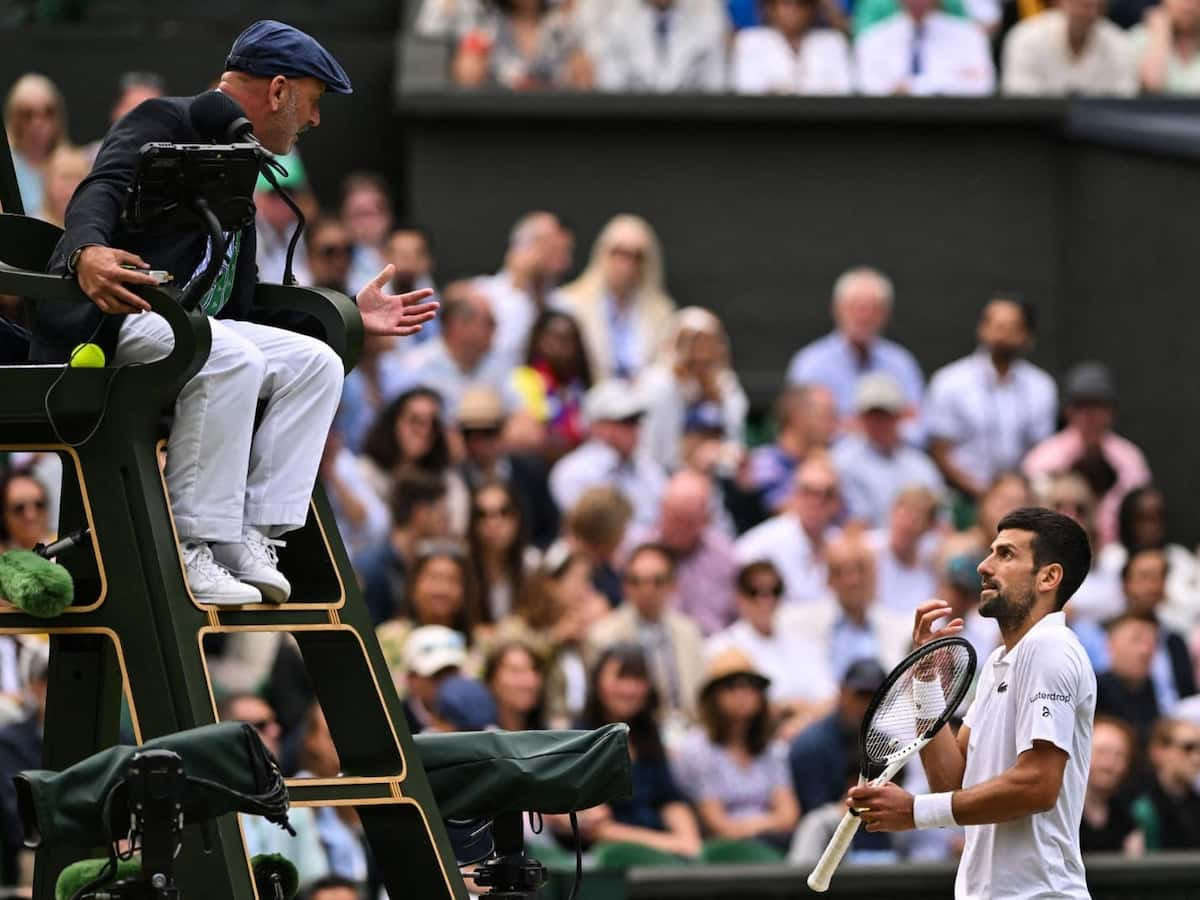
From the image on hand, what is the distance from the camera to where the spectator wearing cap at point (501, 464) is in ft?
43.9

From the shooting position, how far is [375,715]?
262 inches

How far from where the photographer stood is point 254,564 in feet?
21.4

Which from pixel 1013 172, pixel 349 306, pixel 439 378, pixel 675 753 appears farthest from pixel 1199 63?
pixel 349 306

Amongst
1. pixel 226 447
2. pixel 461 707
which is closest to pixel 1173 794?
pixel 461 707

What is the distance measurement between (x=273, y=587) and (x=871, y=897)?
492 cm

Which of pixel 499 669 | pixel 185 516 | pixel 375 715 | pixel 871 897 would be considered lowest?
pixel 871 897

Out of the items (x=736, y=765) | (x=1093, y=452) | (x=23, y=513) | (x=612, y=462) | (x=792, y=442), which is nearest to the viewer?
(x=23, y=513)

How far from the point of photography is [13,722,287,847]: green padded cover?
18.9 feet

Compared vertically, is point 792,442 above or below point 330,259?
below

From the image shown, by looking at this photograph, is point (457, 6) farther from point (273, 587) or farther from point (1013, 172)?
point (273, 587)

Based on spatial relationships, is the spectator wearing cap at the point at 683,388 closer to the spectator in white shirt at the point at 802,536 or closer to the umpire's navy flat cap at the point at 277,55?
the spectator in white shirt at the point at 802,536

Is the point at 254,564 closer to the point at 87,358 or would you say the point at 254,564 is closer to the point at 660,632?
the point at 87,358

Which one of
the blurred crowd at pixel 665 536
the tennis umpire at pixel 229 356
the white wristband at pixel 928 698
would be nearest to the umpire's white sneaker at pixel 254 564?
the tennis umpire at pixel 229 356

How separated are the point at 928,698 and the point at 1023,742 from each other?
257 mm
